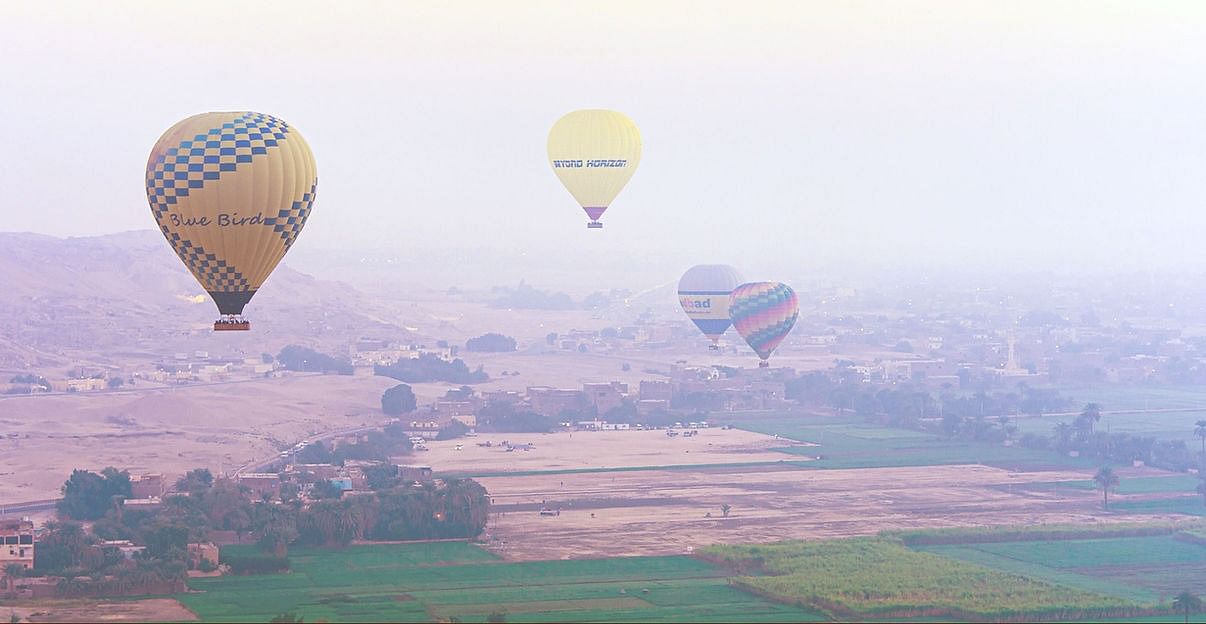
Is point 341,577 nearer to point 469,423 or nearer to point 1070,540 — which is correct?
point 1070,540

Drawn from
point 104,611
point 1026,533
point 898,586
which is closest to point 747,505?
point 1026,533

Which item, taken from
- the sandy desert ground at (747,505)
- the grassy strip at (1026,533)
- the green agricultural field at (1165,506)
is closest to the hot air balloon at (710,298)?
the sandy desert ground at (747,505)

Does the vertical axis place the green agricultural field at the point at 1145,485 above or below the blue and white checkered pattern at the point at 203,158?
below

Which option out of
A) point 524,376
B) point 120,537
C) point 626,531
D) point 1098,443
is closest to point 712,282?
point 1098,443

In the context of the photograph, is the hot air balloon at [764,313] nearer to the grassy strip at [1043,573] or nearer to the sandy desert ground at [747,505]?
the sandy desert ground at [747,505]

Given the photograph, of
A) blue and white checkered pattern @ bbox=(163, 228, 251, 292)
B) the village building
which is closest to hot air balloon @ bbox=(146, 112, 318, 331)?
blue and white checkered pattern @ bbox=(163, 228, 251, 292)

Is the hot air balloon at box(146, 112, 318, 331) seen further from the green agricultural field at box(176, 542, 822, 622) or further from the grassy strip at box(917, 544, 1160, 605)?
the grassy strip at box(917, 544, 1160, 605)
